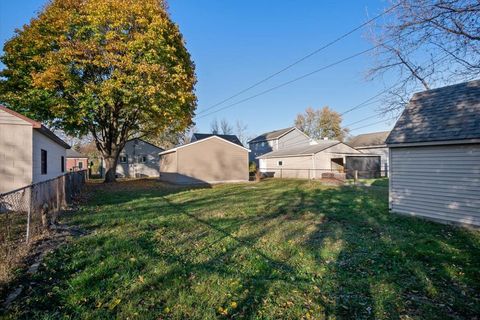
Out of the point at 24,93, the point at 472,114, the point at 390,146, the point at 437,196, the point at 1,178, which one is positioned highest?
the point at 24,93

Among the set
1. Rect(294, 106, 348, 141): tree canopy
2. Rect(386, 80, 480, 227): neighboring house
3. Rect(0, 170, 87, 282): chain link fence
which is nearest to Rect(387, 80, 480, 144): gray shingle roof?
Rect(386, 80, 480, 227): neighboring house

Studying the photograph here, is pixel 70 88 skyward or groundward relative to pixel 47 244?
skyward

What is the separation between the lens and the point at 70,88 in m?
17.1

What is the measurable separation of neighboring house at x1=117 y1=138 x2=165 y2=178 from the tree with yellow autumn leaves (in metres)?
16.5

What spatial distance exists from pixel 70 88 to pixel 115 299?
1718cm

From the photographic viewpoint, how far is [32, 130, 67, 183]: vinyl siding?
10.3 m

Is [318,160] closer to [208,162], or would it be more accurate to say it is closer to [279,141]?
[208,162]

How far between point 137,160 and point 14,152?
88.1 ft

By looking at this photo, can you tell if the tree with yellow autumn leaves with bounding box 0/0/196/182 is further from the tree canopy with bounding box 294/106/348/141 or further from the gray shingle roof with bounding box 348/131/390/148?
the tree canopy with bounding box 294/106/348/141

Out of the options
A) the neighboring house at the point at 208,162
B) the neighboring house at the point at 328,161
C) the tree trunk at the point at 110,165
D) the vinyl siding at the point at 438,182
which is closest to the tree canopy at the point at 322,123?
the neighboring house at the point at 328,161

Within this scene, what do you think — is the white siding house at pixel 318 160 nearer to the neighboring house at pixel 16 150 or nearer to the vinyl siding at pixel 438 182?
the vinyl siding at pixel 438 182

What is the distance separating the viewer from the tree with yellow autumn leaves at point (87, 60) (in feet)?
55.1

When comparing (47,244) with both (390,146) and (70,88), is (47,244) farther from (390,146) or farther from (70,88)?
(70,88)

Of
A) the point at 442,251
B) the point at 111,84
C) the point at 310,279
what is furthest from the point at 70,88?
the point at 442,251
